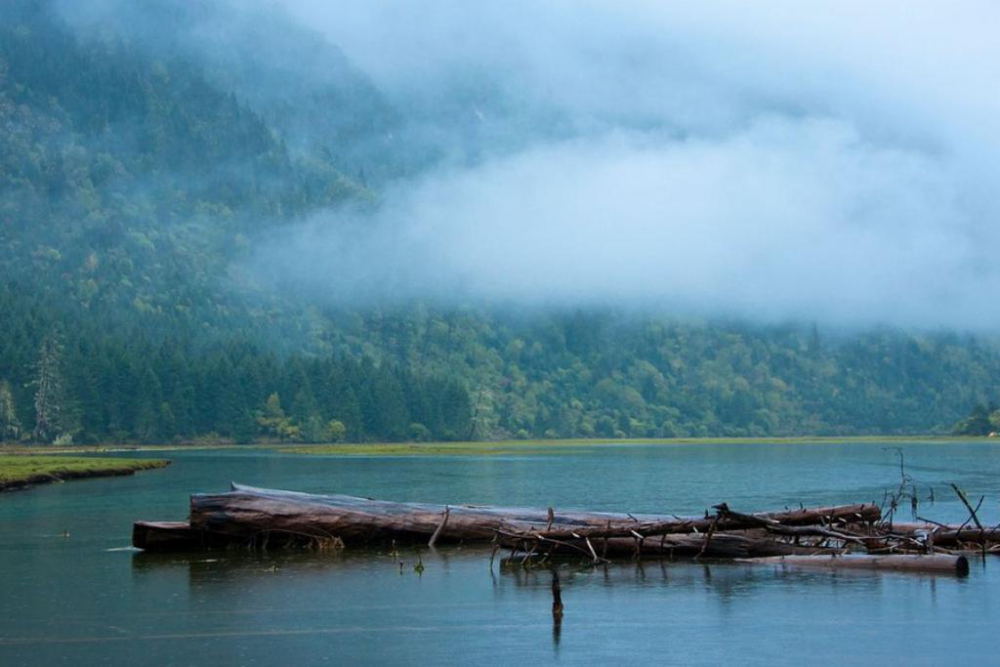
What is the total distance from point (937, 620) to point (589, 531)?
13961 millimetres

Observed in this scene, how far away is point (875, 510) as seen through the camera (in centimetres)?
4600

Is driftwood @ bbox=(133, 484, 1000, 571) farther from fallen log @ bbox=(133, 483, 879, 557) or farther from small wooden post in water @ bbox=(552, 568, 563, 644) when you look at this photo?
small wooden post in water @ bbox=(552, 568, 563, 644)

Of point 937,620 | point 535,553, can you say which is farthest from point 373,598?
point 937,620

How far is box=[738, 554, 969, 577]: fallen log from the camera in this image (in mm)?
37781

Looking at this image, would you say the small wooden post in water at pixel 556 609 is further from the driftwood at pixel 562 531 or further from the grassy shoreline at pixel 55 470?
the grassy shoreline at pixel 55 470

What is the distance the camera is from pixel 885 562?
38.8m

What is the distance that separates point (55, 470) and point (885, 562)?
82.7m

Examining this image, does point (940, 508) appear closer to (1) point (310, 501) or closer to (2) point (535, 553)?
(2) point (535, 553)

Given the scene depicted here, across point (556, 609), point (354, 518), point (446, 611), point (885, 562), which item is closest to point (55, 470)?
point (354, 518)

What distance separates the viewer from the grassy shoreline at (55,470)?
91000 millimetres

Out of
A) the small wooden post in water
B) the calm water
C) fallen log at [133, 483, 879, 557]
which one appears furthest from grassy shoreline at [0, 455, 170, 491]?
the small wooden post in water

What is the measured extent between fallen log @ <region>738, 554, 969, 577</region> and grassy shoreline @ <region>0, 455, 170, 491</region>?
6456cm

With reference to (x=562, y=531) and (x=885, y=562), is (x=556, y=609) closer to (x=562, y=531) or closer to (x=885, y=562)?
(x=562, y=531)

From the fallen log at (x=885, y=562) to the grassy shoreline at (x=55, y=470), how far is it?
6456 cm
